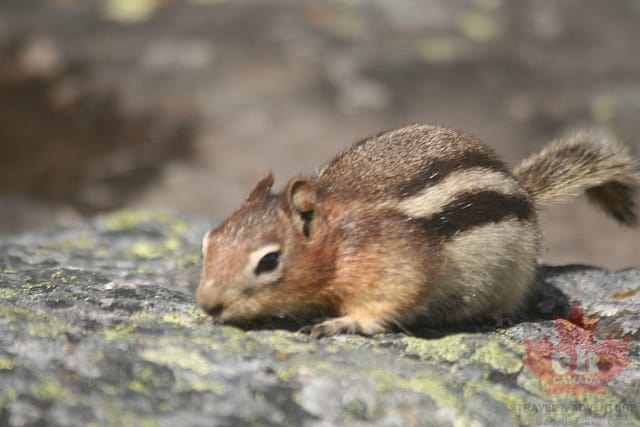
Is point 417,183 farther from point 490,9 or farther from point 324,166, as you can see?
point 490,9

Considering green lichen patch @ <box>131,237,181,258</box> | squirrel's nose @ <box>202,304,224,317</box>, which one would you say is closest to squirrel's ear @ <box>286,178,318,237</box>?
squirrel's nose @ <box>202,304,224,317</box>

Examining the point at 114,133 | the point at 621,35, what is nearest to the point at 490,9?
the point at 621,35

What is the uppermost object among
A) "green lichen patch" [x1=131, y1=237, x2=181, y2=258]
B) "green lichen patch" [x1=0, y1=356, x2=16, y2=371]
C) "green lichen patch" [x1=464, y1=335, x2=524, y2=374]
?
"green lichen patch" [x1=131, y1=237, x2=181, y2=258]

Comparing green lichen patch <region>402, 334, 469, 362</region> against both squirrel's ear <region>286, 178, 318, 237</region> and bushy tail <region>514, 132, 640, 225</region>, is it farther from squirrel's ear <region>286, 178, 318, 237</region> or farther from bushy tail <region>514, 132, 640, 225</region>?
bushy tail <region>514, 132, 640, 225</region>

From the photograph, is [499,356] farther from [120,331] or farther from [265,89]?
[265,89]

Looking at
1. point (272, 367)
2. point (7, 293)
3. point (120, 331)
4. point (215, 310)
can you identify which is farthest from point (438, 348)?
point (7, 293)

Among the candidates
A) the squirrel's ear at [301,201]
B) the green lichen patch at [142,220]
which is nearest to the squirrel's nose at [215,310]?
the squirrel's ear at [301,201]

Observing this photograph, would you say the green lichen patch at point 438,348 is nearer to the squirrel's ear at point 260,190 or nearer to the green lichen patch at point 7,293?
the squirrel's ear at point 260,190
